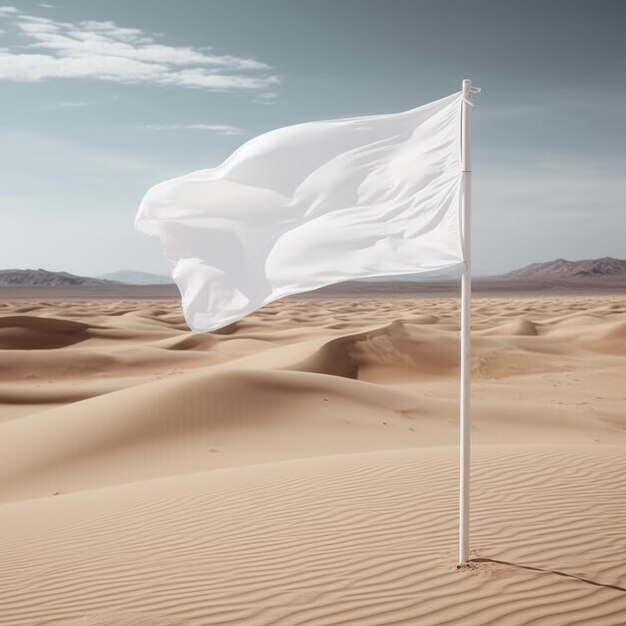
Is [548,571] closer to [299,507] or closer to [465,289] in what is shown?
[465,289]

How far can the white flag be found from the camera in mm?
4711

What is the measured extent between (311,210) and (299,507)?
11.0 ft

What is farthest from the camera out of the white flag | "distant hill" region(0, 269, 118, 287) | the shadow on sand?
"distant hill" region(0, 269, 118, 287)

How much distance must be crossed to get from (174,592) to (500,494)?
3.32 meters

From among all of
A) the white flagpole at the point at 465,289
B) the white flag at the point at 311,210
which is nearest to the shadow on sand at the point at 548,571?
the white flagpole at the point at 465,289

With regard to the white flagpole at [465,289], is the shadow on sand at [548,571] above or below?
below

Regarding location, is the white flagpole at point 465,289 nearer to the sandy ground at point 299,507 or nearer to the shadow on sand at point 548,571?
the shadow on sand at point 548,571

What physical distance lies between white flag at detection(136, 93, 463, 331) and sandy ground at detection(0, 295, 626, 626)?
1.98 meters

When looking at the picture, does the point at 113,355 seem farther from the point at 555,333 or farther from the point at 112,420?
the point at 555,333

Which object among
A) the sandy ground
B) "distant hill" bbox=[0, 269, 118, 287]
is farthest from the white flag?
"distant hill" bbox=[0, 269, 118, 287]

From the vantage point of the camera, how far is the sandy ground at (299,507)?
4875 millimetres

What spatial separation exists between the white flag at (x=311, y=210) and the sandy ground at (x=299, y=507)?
6.50 feet

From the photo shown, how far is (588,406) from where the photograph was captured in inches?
727

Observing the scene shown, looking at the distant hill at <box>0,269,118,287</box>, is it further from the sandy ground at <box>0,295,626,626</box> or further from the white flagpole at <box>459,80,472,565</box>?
the white flagpole at <box>459,80,472,565</box>
